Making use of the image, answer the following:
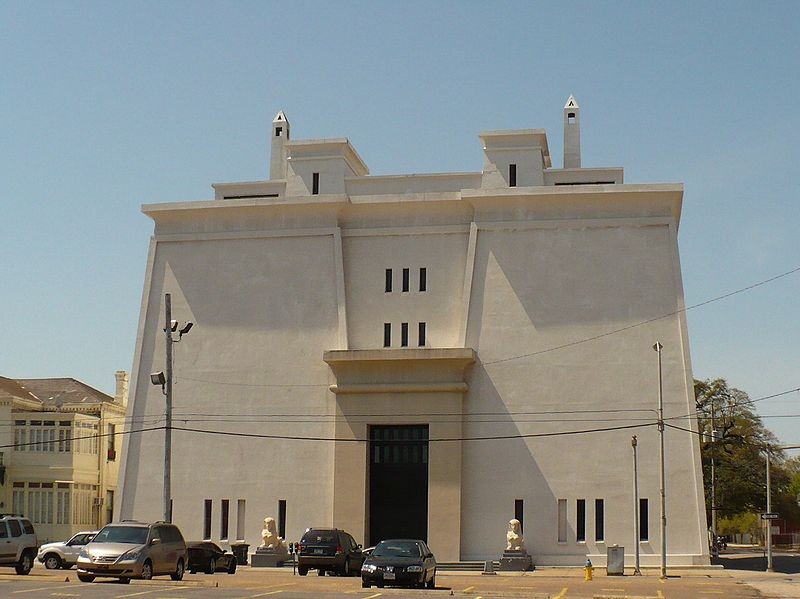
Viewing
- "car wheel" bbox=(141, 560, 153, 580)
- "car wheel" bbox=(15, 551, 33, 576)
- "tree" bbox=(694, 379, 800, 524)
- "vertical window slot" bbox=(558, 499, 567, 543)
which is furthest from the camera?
"tree" bbox=(694, 379, 800, 524)

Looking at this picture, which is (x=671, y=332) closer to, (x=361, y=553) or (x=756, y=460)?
(x=361, y=553)

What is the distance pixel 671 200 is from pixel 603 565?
52.0ft

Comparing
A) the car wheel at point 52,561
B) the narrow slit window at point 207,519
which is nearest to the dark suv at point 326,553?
the car wheel at point 52,561

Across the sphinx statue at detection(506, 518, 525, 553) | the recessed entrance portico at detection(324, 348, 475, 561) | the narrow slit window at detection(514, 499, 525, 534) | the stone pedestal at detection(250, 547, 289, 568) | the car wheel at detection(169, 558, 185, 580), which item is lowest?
the stone pedestal at detection(250, 547, 289, 568)

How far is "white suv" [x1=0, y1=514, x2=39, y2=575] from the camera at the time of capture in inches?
1352

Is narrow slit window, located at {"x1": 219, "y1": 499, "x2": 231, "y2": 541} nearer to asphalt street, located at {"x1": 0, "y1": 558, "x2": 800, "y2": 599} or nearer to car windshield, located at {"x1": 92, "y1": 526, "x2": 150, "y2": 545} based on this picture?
asphalt street, located at {"x1": 0, "y1": 558, "x2": 800, "y2": 599}

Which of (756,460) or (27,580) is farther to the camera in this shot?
(756,460)

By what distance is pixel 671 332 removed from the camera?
1983 inches

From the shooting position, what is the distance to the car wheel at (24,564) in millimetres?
34750

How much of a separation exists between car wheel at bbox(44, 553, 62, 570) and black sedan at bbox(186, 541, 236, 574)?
178 inches

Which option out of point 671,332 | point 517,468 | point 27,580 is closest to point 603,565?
point 517,468

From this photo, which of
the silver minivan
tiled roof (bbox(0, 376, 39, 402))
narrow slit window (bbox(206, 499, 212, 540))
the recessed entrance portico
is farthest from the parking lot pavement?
tiled roof (bbox(0, 376, 39, 402))

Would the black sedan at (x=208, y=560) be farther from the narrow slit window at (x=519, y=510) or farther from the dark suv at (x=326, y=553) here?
the narrow slit window at (x=519, y=510)

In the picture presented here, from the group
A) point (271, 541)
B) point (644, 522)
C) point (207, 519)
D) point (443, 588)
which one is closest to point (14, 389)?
point (207, 519)
